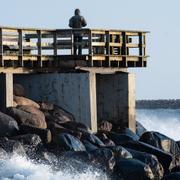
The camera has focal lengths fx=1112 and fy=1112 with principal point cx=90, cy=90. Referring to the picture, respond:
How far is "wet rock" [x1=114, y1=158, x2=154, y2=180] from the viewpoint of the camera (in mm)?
26094

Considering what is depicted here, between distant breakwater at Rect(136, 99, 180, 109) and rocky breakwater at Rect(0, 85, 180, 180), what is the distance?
5832 centimetres

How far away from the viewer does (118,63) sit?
34.1 metres

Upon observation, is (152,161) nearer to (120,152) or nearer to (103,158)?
(120,152)

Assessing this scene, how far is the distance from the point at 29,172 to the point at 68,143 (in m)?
2.35

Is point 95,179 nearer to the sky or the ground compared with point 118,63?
nearer to the ground

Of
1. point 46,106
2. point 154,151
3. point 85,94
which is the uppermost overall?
point 85,94

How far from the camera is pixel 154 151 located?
28.8 m

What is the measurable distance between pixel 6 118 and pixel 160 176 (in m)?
4.14

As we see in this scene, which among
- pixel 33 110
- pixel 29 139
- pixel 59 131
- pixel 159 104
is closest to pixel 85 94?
pixel 33 110

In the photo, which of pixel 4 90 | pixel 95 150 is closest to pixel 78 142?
pixel 95 150

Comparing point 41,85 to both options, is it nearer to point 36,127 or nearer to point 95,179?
point 36,127

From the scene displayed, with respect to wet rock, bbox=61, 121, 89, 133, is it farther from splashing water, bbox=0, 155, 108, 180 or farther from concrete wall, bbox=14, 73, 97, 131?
splashing water, bbox=0, 155, 108, 180

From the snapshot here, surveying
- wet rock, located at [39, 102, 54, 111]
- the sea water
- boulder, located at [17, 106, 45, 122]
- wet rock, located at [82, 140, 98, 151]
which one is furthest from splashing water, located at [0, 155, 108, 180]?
wet rock, located at [39, 102, 54, 111]

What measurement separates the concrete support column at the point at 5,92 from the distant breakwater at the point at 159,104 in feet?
196
